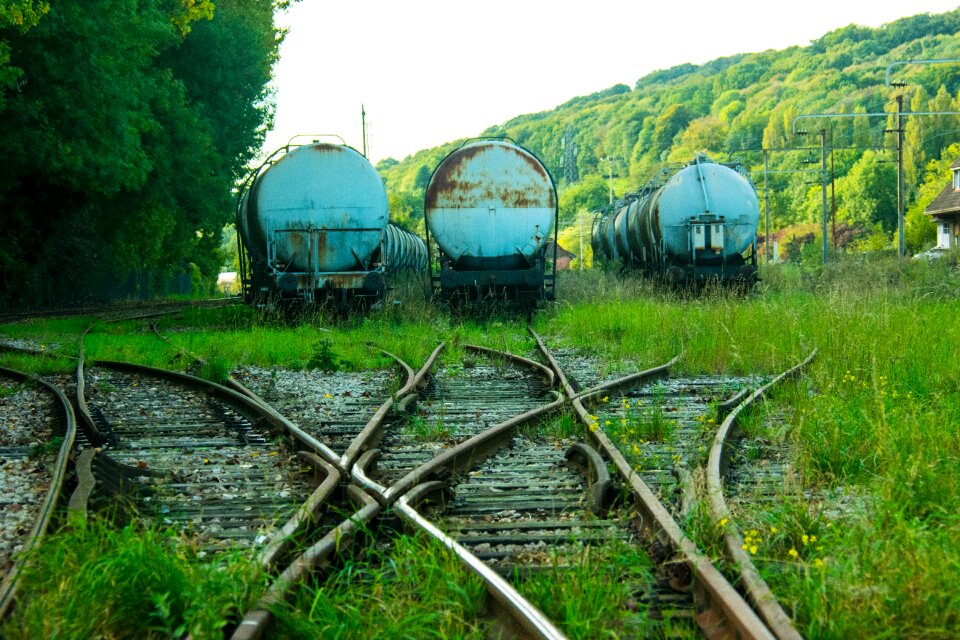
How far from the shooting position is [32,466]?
232 inches

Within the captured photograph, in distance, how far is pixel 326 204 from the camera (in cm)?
1642

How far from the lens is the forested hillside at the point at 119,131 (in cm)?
2030

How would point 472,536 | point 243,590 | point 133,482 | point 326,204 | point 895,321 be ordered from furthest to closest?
1. point 326,204
2. point 895,321
3. point 133,482
4. point 472,536
5. point 243,590

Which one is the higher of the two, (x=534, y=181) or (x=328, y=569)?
(x=534, y=181)

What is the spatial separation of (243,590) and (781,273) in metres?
24.3

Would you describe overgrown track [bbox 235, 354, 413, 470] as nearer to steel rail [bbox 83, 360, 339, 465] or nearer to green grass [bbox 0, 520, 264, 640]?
steel rail [bbox 83, 360, 339, 465]

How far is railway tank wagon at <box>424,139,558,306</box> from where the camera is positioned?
16.8 meters

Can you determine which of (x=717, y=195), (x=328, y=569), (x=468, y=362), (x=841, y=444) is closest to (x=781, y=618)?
(x=328, y=569)

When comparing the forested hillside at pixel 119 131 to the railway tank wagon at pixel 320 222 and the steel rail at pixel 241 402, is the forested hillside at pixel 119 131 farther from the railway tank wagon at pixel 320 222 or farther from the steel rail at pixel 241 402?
the steel rail at pixel 241 402

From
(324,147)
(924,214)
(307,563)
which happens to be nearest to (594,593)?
(307,563)

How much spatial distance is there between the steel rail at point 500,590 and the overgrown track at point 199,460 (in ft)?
2.06

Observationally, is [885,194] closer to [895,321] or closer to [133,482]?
[895,321]

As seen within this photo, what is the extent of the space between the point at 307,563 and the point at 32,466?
3174mm

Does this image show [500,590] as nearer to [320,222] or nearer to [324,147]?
[320,222]
